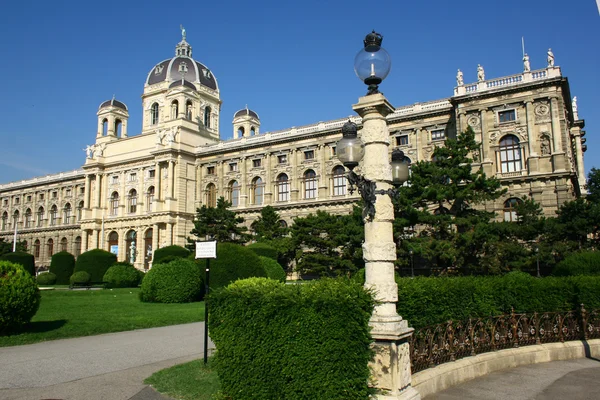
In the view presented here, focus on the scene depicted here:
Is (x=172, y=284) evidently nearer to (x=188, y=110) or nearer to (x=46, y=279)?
(x=46, y=279)

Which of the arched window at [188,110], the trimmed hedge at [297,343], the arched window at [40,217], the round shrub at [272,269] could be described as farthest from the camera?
the arched window at [40,217]

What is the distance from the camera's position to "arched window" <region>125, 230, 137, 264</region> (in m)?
54.1

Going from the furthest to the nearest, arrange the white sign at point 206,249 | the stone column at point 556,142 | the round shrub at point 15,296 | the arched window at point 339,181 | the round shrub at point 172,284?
the arched window at point 339,181
the stone column at point 556,142
the round shrub at point 172,284
the round shrub at point 15,296
the white sign at point 206,249

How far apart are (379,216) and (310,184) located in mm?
39921

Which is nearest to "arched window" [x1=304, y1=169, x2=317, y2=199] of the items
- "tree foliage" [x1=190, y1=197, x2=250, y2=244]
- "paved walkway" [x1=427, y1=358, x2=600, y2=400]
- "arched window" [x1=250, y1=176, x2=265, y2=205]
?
"arched window" [x1=250, y1=176, x2=265, y2=205]

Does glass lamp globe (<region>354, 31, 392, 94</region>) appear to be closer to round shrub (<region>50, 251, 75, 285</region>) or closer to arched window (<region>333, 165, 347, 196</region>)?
arched window (<region>333, 165, 347, 196</region>)

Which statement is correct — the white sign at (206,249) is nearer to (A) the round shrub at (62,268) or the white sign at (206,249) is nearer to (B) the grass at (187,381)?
(B) the grass at (187,381)

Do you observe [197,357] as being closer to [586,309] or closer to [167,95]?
[586,309]

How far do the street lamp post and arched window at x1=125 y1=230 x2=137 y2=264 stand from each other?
51.0m

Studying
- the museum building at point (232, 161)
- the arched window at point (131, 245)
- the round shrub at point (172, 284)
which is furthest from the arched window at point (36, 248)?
the round shrub at point (172, 284)

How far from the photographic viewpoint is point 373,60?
6.85 metres

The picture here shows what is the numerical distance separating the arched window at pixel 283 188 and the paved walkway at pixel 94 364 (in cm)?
3482

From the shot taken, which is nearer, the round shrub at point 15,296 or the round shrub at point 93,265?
the round shrub at point 15,296

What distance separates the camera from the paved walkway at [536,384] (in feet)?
23.8
